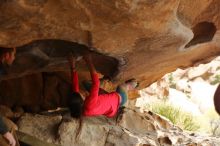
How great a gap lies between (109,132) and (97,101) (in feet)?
2.86

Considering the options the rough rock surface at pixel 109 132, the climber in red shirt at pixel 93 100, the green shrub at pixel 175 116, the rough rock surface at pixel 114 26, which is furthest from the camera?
the green shrub at pixel 175 116

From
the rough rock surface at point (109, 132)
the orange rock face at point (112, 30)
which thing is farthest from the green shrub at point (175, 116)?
the orange rock face at point (112, 30)

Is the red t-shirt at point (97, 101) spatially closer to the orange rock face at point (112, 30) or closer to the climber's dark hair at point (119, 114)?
the orange rock face at point (112, 30)

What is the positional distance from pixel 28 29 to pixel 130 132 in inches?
124

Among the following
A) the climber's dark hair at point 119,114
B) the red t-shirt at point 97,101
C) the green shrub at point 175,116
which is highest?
the red t-shirt at point 97,101

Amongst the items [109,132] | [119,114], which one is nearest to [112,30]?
[109,132]

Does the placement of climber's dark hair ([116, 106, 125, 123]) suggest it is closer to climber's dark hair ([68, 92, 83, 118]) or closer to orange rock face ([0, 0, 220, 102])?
orange rock face ([0, 0, 220, 102])

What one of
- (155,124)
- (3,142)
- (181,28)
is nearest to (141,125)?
(155,124)

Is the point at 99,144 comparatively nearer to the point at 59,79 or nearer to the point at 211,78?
the point at 59,79

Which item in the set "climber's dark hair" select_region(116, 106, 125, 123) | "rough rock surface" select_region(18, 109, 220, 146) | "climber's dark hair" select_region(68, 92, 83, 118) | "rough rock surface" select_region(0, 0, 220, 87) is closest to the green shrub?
"rough rock surface" select_region(18, 109, 220, 146)

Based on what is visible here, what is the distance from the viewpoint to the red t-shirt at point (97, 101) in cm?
574

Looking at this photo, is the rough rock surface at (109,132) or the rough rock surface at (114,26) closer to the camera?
the rough rock surface at (114,26)

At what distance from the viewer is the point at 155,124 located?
25.9 ft

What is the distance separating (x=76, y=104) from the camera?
5.95 m
